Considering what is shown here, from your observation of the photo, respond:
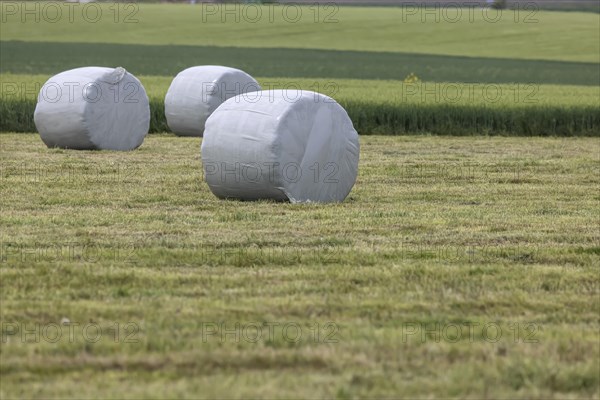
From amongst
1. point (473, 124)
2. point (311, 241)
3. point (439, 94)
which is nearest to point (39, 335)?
point (311, 241)

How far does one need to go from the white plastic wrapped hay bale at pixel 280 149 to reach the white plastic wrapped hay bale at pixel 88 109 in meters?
6.84

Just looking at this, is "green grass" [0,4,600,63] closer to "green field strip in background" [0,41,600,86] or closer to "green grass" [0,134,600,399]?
"green field strip in background" [0,41,600,86]

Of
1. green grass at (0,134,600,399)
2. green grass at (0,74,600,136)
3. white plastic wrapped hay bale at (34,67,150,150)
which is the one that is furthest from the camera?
green grass at (0,74,600,136)

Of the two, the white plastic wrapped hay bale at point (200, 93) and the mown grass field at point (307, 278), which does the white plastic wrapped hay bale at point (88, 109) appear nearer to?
the mown grass field at point (307, 278)

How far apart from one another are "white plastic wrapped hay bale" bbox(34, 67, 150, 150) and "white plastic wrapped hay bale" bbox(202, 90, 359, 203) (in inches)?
269

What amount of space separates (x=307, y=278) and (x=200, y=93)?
615 inches

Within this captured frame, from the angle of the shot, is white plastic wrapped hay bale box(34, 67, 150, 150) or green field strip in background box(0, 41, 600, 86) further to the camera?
green field strip in background box(0, 41, 600, 86)

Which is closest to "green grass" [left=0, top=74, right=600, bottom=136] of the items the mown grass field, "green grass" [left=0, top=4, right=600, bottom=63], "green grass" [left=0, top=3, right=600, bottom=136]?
"green grass" [left=0, top=3, right=600, bottom=136]

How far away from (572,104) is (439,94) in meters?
4.12

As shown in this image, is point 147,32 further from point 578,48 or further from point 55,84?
point 55,84

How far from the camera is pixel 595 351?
698cm

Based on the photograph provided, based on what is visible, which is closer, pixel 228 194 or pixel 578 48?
pixel 228 194

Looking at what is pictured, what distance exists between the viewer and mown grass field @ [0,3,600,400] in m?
6.46

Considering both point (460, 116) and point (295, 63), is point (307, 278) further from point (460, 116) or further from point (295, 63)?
point (295, 63)
